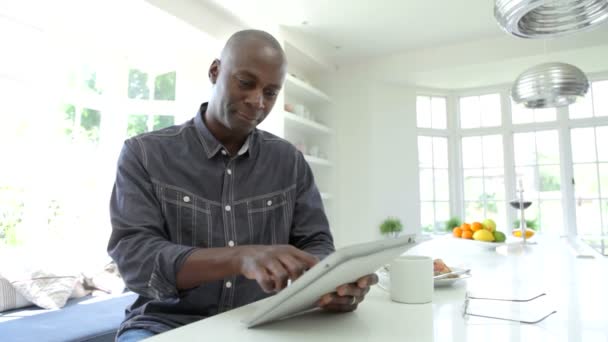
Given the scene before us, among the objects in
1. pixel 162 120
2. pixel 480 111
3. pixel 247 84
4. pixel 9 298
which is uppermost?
pixel 480 111

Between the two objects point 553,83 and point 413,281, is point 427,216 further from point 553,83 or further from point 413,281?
point 413,281

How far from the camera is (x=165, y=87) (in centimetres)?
416

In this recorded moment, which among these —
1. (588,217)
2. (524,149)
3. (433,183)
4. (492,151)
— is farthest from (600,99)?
(433,183)

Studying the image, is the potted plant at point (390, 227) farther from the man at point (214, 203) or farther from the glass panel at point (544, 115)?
the man at point (214, 203)

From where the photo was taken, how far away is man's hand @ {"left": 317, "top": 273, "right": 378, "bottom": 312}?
0.70 m

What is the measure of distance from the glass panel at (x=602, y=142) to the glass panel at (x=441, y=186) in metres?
1.84

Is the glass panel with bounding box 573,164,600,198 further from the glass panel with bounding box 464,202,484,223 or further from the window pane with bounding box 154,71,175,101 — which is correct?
the window pane with bounding box 154,71,175,101

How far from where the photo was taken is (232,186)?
1065mm

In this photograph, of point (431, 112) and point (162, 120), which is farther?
point (431, 112)

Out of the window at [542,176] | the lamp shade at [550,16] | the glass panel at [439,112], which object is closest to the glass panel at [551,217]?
the window at [542,176]

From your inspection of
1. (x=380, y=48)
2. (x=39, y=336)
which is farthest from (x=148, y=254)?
(x=380, y=48)

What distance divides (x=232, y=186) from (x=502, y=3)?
1148mm

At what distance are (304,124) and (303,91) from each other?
41cm

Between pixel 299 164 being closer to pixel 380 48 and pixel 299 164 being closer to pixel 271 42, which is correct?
pixel 271 42
